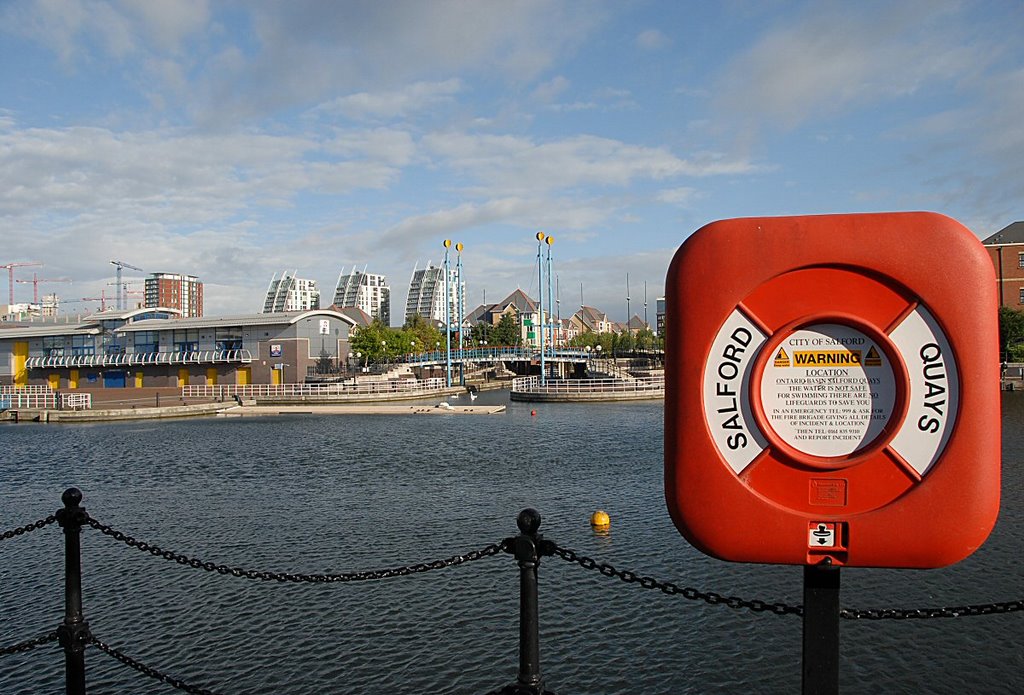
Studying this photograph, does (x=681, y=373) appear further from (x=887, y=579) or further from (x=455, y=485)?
(x=455, y=485)

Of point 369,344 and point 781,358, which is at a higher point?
point 369,344

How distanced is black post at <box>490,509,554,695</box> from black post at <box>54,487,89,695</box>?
264cm

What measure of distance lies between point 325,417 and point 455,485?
27.8 m

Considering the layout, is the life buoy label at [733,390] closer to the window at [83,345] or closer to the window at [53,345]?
the window at [83,345]

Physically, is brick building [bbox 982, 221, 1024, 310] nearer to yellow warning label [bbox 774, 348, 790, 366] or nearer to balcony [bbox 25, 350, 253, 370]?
balcony [bbox 25, 350, 253, 370]

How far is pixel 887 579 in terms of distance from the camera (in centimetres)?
1358

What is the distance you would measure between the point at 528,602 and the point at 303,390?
2237 inches

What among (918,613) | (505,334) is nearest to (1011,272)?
(505,334)

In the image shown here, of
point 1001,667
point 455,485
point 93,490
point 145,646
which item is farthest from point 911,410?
point 93,490

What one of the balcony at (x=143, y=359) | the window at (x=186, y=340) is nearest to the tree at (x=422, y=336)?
the window at (x=186, y=340)

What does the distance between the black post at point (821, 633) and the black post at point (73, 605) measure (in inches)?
146

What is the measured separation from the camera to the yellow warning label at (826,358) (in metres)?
2.56

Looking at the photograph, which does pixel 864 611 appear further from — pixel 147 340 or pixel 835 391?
pixel 147 340

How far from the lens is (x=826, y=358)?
8.45 ft
